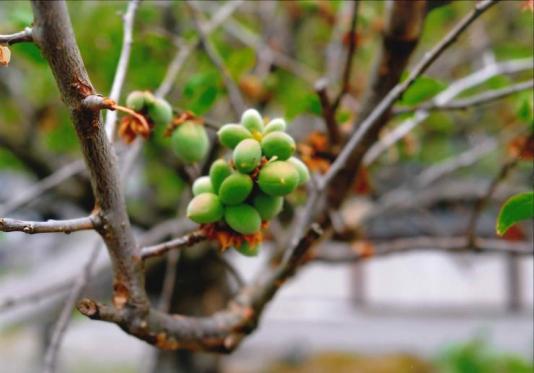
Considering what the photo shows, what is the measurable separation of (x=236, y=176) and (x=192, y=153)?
160 millimetres

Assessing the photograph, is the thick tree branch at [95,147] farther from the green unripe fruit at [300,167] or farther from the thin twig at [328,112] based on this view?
the thin twig at [328,112]

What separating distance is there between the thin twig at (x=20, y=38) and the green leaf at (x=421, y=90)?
1.82 ft

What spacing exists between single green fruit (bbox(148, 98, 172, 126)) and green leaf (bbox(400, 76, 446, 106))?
1.18ft

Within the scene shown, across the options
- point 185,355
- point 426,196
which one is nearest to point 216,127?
point 426,196

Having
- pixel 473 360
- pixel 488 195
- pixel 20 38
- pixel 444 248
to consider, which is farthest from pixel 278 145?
pixel 473 360

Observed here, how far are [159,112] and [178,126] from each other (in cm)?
4

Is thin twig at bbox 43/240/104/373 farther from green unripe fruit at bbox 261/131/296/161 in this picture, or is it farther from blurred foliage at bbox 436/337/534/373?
blurred foliage at bbox 436/337/534/373

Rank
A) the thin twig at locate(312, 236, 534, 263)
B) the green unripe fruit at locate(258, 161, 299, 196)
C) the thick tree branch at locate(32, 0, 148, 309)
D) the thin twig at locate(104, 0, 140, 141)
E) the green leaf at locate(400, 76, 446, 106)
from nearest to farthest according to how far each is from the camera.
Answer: the thick tree branch at locate(32, 0, 148, 309) < the green unripe fruit at locate(258, 161, 299, 196) < the thin twig at locate(104, 0, 140, 141) < the green leaf at locate(400, 76, 446, 106) < the thin twig at locate(312, 236, 534, 263)

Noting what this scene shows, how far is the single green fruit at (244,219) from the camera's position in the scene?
0.57 metres

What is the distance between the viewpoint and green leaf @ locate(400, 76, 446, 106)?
34.0 inches

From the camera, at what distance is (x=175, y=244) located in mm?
581

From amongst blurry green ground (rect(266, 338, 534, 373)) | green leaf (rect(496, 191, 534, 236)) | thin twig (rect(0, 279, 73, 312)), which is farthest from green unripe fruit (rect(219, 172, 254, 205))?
blurry green ground (rect(266, 338, 534, 373))

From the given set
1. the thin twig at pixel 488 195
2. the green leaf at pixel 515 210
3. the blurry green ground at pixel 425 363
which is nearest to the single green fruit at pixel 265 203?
the green leaf at pixel 515 210

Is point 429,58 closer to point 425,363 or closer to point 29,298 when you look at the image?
point 29,298
